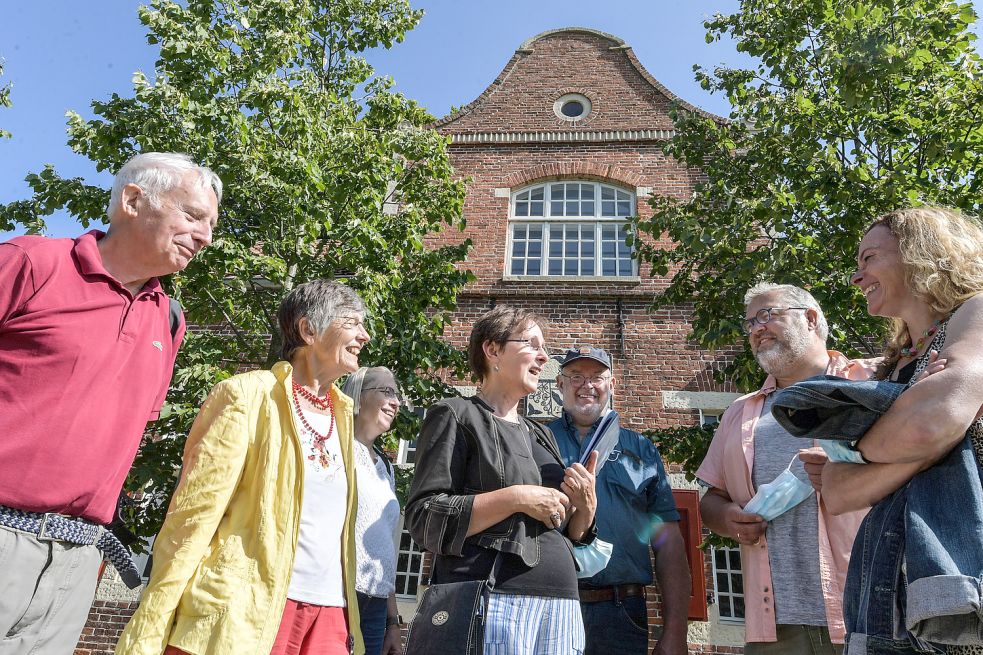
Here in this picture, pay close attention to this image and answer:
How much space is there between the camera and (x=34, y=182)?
6.27 metres

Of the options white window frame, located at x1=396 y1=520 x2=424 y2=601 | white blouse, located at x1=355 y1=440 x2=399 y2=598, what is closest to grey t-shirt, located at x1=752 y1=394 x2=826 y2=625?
white blouse, located at x1=355 y1=440 x2=399 y2=598

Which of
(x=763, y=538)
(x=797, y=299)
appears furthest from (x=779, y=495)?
(x=797, y=299)

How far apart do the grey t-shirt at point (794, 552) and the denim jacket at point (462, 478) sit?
980 mm

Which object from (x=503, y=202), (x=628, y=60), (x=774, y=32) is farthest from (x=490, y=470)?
(x=628, y=60)

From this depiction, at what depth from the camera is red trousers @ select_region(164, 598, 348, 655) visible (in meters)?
2.28

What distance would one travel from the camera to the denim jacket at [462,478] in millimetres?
2205

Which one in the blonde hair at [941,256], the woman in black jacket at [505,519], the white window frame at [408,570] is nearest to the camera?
the blonde hair at [941,256]

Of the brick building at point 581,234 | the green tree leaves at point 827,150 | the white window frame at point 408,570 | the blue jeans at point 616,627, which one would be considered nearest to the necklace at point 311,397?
the blue jeans at point 616,627

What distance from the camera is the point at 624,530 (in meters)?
3.09

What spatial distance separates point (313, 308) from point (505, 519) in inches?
47.0

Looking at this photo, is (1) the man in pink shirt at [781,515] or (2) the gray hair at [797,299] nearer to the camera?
(1) the man in pink shirt at [781,515]

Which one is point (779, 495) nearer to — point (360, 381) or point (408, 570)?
point (360, 381)

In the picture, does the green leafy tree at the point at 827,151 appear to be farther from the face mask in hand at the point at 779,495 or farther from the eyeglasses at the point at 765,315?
the face mask in hand at the point at 779,495

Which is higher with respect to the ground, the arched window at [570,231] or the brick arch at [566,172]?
the brick arch at [566,172]
